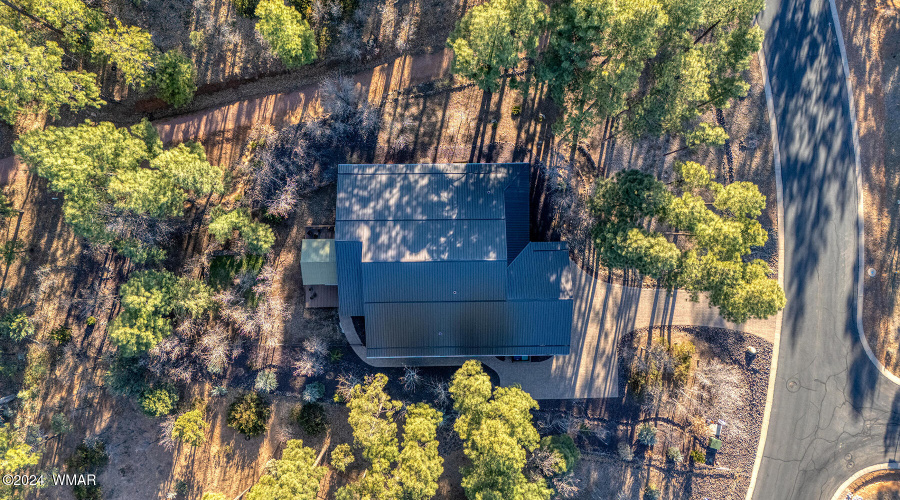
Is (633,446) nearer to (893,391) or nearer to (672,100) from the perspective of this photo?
(893,391)

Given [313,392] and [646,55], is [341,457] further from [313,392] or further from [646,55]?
[646,55]

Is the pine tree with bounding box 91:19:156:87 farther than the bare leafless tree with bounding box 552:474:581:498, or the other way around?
the bare leafless tree with bounding box 552:474:581:498

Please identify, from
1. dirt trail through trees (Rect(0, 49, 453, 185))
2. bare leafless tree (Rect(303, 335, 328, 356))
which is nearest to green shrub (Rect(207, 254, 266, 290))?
bare leafless tree (Rect(303, 335, 328, 356))

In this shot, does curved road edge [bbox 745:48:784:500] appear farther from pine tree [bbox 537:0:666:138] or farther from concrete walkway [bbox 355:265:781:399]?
pine tree [bbox 537:0:666:138]

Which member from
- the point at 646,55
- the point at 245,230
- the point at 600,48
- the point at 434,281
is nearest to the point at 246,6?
the point at 245,230

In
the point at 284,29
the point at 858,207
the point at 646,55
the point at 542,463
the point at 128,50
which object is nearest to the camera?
Answer: the point at 646,55
